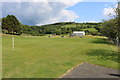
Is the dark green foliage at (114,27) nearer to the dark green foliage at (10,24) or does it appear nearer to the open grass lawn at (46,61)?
the open grass lawn at (46,61)

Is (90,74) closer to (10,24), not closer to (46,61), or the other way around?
(46,61)

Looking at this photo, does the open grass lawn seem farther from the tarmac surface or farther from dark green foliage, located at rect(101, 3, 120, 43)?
dark green foliage, located at rect(101, 3, 120, 43)

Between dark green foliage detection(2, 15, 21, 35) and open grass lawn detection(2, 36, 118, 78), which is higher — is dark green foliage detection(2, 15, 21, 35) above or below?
above

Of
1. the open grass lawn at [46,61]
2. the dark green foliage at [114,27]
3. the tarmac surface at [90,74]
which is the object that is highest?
the dark green foliage at [114,27]

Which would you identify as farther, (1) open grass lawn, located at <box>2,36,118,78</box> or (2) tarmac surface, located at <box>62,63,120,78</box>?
(1) open grass lawn, located at <box>2,36,118,78</box>

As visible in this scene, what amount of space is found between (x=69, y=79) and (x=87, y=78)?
1200 millimetres

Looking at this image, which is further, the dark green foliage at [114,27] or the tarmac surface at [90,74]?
the dark green foliage at [114,27]

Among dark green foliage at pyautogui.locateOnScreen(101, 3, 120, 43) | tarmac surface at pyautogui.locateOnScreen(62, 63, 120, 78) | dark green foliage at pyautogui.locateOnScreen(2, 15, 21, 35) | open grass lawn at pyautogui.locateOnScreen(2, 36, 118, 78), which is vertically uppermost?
dark green foliage at pyautogui.locateOnScreen(2, 15, 21, 35)

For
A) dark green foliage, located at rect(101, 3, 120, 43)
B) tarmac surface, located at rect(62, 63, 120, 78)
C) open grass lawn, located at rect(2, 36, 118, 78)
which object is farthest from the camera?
dark green foliage, located at rect(101, 3, 120, 43)

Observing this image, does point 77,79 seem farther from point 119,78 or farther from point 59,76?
point 119,78

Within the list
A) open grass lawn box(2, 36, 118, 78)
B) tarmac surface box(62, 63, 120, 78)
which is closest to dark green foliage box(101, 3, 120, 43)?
open grass lawn box(2, 36, 118, 78)

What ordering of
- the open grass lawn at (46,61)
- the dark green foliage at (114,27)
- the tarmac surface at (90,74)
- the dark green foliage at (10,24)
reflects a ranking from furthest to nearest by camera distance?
1. the dark green foliage at (10,24)
2. the dark green foliage at (114,27)
3. the open grass lawn at (46,61)
4. the tarmac surface at (90,74)

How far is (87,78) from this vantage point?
9523 mm

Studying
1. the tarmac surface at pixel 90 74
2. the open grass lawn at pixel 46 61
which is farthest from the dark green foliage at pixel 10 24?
the tarmac surface at pixel 90 74
